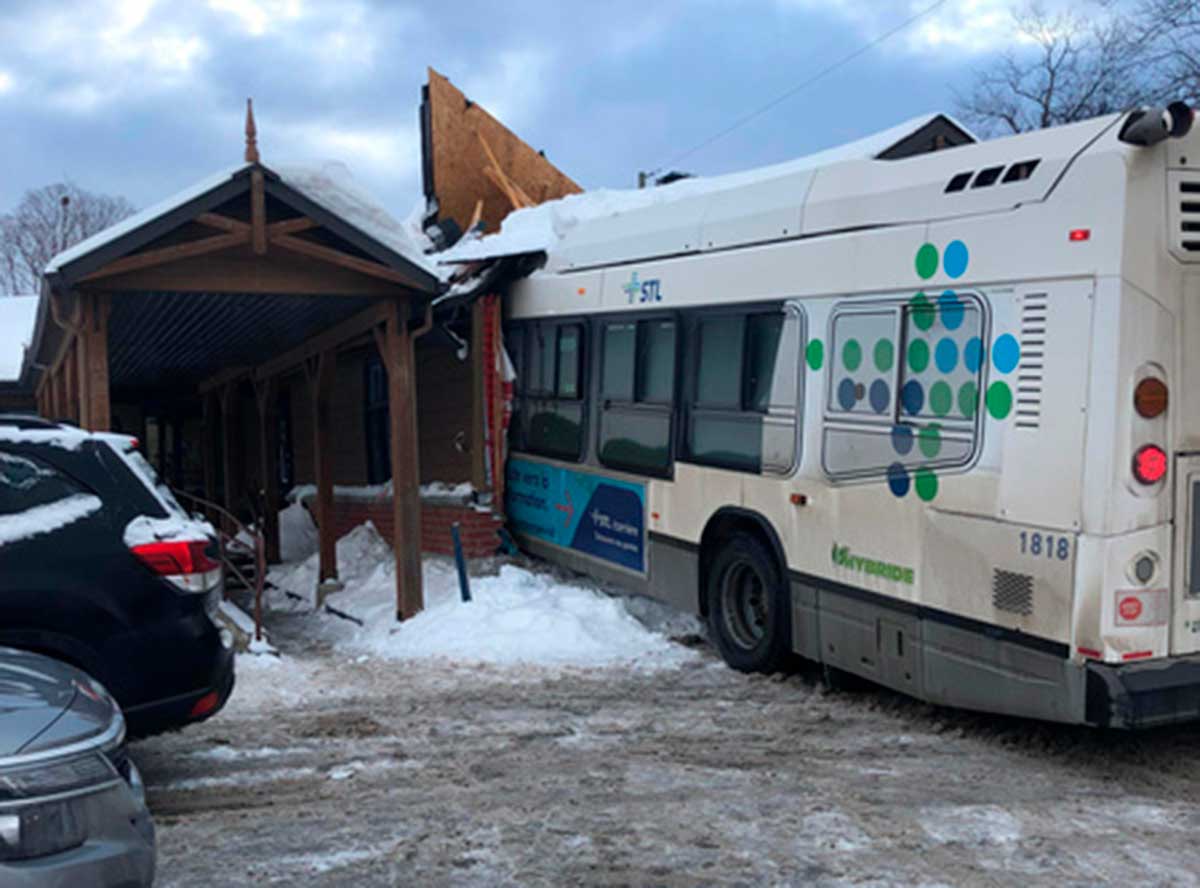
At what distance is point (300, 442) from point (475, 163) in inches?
253

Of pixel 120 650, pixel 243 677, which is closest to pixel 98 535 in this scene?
pixel 120 650

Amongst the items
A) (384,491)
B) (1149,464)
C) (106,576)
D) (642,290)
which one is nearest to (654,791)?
(106,576)

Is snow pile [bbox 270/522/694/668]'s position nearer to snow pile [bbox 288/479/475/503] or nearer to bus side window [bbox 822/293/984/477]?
snow pile [bbox 288/479/475/503]

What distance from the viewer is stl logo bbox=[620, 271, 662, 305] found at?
905 cm

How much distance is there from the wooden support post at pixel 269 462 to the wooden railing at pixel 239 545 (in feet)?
0.90

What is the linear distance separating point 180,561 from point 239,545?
6.97 m

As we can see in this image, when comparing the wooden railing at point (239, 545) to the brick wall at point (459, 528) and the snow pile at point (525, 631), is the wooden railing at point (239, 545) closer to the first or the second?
the snow pile at point (525, 631)

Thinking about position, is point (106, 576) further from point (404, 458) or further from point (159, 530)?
point (404, 458)

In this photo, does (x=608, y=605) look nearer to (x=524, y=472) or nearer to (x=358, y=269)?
(x=524, y=472)

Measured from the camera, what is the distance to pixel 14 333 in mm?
24531

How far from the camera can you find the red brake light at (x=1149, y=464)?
5410mm

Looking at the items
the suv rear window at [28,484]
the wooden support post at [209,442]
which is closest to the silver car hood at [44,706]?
the suv rear window at [28,484]

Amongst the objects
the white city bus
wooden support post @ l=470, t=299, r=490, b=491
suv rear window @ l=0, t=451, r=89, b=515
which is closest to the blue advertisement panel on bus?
the white city bus

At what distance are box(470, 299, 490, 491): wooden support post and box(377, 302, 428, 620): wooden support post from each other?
159 centimetres
